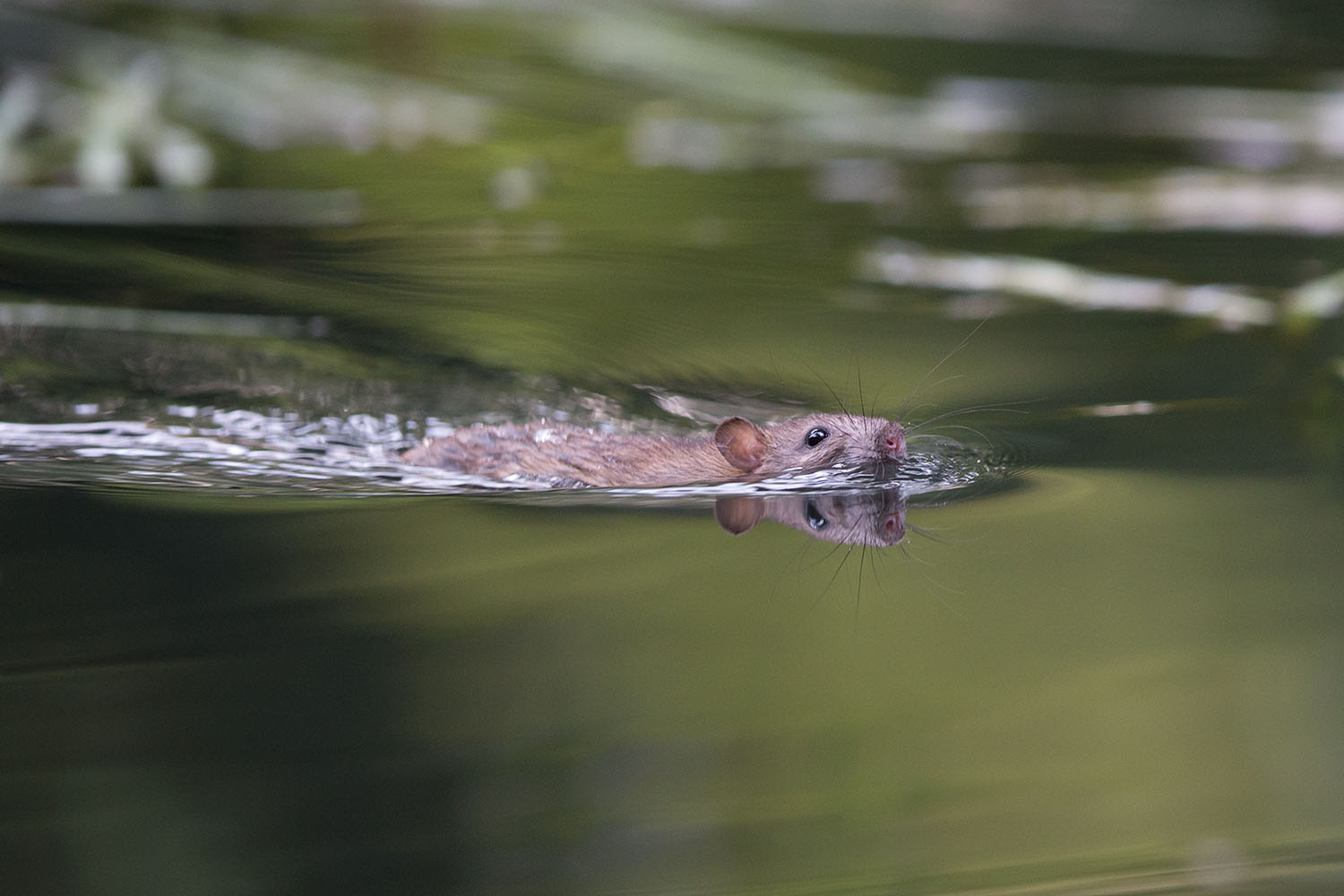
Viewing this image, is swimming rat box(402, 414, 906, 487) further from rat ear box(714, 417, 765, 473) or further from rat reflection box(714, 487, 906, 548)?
rat reflection box(714, 487, 906, 548)

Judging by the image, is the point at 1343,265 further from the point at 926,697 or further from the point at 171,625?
the point at 171,625

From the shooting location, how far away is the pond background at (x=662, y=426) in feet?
8.48

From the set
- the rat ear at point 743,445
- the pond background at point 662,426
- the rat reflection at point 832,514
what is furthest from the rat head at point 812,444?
the pond background at point 662,426

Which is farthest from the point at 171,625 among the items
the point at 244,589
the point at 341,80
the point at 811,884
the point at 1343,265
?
the point at 1343,265

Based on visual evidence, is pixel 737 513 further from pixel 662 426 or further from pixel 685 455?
pixel 662 426

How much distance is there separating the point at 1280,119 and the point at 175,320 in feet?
18.6

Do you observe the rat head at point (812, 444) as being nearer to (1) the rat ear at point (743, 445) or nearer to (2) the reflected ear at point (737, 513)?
(1) the rat ear at point (743, 445)

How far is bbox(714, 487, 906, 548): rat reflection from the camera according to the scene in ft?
12.4

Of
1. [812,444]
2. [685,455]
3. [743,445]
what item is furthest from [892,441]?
[685,455]

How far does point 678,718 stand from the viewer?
2.86m

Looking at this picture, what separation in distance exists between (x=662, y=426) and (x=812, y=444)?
106 centimetres

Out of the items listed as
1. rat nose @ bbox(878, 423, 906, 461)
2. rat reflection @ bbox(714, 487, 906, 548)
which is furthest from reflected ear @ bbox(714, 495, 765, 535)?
rat nose @ bbox(878, 423, 906, 461)

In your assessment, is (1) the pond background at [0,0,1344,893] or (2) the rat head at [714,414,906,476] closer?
(1) the pond background at [0,0,1344,893]

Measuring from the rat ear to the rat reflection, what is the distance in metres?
0.19
